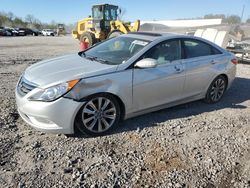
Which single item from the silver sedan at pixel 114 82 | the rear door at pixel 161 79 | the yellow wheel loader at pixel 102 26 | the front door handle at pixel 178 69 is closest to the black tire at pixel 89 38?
the yellow wheel loader at pixel 102 26

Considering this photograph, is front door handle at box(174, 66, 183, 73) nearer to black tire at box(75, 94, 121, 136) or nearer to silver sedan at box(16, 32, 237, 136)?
silver sedan at box(16, 32, 237, 136)

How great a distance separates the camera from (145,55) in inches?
173

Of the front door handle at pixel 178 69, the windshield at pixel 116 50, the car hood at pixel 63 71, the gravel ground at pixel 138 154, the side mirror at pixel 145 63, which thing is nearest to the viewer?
the gravel ground at pixel 138 154

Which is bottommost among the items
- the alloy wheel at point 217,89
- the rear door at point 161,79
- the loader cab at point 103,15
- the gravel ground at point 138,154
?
the gravel ground at point 138,154

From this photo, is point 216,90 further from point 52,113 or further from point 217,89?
point 52,113

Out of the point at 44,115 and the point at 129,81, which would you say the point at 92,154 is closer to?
the point at 44,115

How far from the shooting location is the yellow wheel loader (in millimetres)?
15905

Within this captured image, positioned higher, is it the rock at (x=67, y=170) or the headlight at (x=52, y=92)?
the headlight at (x=52, y=92)

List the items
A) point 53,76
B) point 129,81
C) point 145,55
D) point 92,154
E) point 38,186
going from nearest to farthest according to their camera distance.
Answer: point 38,186 → point 92,154 → point 53,76 → point 129,81 → point 145,55

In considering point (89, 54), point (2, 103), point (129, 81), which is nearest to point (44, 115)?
point (129, 81)

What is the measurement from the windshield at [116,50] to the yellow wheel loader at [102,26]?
10.2 meters

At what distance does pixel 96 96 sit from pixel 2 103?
7.87ft

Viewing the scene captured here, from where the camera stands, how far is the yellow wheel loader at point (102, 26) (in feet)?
52.2

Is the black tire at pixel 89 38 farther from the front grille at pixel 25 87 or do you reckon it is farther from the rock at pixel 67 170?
the rock at pixel 67 170
